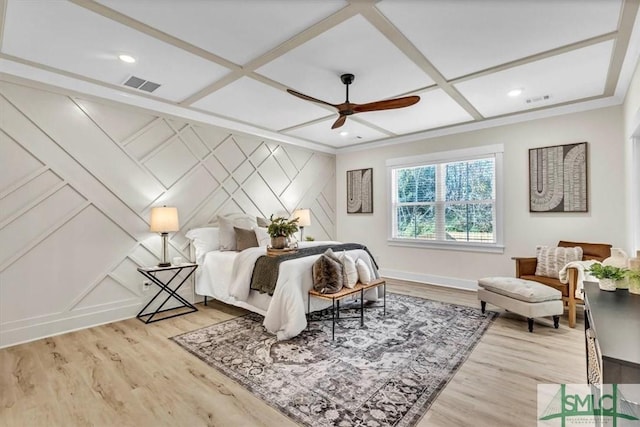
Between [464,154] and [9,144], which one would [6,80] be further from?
[464,154]

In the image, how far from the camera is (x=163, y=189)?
389cm

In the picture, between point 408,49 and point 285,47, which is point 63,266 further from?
point 408,49

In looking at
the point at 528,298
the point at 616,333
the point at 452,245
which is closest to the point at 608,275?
the point at 616,333

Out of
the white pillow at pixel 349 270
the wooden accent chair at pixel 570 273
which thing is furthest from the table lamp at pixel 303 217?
the wooden accent chair at pixel 570 273

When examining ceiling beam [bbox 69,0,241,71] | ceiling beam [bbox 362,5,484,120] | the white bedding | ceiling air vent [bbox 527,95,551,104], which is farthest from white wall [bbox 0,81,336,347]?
ceiling air vent [bbox 527,95,551,104]

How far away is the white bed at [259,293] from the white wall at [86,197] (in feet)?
1.18

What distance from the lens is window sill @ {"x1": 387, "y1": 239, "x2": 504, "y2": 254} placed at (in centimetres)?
450

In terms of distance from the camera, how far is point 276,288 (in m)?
2.96

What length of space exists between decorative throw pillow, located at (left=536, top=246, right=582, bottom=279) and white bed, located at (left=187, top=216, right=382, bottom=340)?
201 cm

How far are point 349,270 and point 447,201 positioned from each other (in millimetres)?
2666

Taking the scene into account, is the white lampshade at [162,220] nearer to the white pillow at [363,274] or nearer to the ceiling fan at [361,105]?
the ceiling fan at [361,105]

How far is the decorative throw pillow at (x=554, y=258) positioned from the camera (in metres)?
3.55

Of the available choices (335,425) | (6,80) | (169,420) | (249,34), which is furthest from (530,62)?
(6,80)

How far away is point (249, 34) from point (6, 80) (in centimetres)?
244
